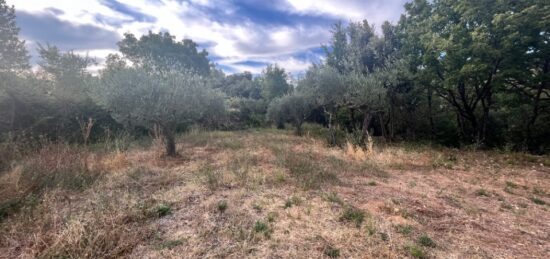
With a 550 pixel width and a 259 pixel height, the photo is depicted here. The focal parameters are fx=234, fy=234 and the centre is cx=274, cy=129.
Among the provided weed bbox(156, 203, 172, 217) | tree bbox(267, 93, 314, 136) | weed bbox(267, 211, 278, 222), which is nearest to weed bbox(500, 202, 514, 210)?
weed bbox(267, 211, 278, 222)

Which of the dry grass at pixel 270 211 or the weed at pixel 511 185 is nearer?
the dry grass at pixel 270 211

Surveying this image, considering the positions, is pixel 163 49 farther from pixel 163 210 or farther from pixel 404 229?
pixel 404 229

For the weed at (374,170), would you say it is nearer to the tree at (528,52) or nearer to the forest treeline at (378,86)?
the forest treeline at (378,86)

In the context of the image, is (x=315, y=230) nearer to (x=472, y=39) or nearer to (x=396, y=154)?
(x=396, y=154)

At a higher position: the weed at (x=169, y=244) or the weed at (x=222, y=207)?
the weed at (x=222, y=207)

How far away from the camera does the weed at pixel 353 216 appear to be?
330cm

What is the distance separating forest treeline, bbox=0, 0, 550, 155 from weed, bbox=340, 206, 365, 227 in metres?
4.55

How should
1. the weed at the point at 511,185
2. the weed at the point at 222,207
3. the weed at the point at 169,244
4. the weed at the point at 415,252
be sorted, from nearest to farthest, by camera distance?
1. the weed at the point at 415,252
2. the weed at the point at 169,244
3. the weed at the point at 222,207
4. the weed at the point at 511,185

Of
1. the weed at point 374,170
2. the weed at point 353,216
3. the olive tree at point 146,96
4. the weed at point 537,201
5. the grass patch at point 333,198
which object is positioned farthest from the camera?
the olive tree at point 146,96

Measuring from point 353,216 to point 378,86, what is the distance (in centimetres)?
761

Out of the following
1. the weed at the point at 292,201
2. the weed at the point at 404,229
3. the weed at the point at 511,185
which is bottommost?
the weed at the point at 292,201

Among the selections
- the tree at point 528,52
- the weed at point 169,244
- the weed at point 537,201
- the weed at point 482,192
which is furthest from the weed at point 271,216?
the tree at point 528,52

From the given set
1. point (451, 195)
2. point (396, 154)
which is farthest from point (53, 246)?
point (396, 154)

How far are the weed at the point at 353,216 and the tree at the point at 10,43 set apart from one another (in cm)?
2237
